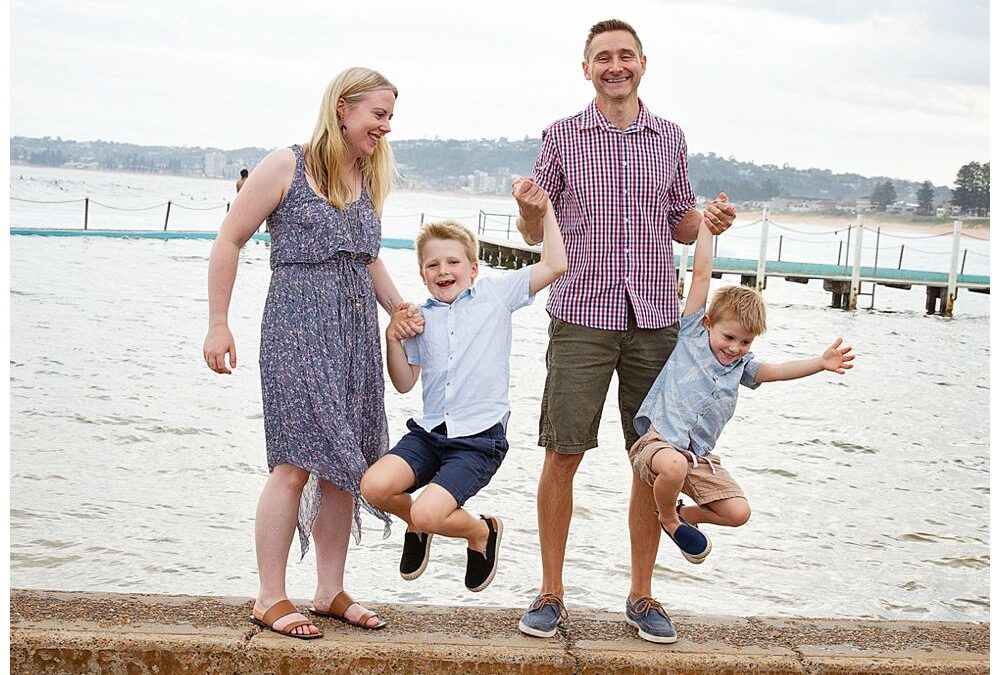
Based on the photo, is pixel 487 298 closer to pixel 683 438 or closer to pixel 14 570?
pixel 683 438

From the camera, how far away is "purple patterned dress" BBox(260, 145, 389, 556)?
133 inches

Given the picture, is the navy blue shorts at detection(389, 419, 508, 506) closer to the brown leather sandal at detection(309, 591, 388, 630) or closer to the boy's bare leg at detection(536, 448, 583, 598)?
the boy's bare leg at detection(536, 448, 583, 598)

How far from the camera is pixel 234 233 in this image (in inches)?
132

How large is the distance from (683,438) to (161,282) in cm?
2071

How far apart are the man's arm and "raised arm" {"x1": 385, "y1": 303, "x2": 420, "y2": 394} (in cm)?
85

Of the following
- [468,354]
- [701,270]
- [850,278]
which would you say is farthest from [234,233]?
[850,278]

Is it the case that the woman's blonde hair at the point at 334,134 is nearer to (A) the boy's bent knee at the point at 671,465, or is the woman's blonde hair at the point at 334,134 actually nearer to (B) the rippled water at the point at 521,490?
(A) the boy's bent knee at the point at 671,465

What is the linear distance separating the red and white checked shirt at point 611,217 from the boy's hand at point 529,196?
0.90ft

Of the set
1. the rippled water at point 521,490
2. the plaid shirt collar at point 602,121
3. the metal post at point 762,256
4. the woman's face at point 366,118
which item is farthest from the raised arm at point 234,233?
the metal post at point 762,256

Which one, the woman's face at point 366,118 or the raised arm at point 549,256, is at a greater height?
the woman's face at point 366,118

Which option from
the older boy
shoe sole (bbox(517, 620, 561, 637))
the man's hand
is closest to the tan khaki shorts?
the older boy

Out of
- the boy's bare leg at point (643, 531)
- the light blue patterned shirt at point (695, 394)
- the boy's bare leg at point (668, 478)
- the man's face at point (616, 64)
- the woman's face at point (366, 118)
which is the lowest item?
the boy's bare leg at point (643, 531)

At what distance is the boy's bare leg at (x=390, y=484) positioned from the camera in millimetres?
3328

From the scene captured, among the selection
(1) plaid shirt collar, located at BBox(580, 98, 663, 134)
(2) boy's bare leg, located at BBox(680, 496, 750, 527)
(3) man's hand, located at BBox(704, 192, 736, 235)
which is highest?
(1) plaid shirt collar, located at BBox(580, 98, 663, 134)
